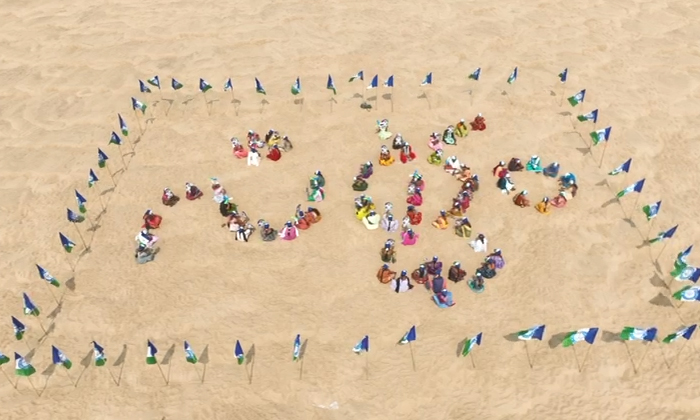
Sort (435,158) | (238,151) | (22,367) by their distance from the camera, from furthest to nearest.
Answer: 1. (238,151)
2. (435,158)
3. (22,367)

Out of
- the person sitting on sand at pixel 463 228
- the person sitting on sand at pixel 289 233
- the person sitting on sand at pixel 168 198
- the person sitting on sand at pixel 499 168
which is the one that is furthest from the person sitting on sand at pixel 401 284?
the person sitting on sand at pixel 168 198

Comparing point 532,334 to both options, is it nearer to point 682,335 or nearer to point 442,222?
point 682,335

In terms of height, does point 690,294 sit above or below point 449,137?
below

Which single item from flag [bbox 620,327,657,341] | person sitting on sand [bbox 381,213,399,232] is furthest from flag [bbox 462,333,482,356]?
person sitting on sand [bbox 381,213,399,232]

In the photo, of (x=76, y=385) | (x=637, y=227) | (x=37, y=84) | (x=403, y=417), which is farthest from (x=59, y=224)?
(x=637, y=227)

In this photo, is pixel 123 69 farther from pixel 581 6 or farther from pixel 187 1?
pixel 581 6

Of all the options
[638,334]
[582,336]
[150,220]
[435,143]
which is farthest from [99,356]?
[435,143]

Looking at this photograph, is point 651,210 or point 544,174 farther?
point 544,174
